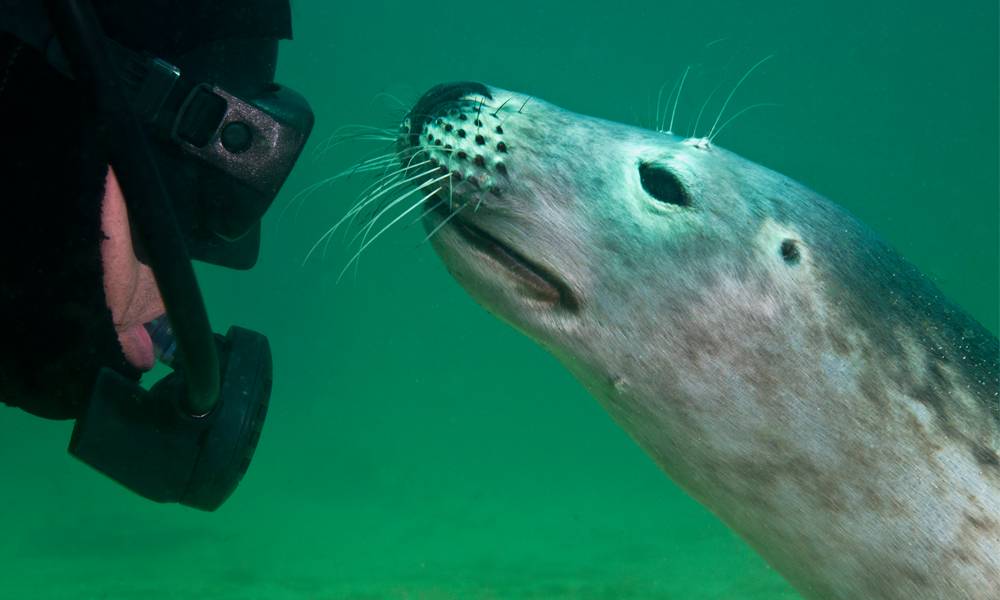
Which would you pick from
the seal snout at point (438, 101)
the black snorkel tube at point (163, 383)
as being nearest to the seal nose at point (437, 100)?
the seal snout at point (438, 101)

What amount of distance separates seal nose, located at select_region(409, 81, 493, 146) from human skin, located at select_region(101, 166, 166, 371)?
0.87 metres

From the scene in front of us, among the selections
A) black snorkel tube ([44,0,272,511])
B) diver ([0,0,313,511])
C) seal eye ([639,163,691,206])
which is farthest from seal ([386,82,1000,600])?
black snorkel tube ([44,0,272,511])

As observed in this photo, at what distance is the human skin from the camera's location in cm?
103

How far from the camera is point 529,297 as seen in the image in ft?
5.28

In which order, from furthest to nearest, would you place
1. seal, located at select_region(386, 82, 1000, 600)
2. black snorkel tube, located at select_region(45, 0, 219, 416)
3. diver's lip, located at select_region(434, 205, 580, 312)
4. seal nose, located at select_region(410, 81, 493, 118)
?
seal nose, located at select_region(410, 81, 493, 118) → diver's lip, located at select_region(434, 205, 580, 312) → seal, located at select_region(386, 82, 1000, 600) → black snorkel tube, located at select_region(45, 0, 219, 416)

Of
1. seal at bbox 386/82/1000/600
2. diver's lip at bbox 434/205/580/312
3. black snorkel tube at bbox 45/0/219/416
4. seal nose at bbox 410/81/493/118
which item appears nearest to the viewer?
black snorkel tube at bbox 45/0/219/416

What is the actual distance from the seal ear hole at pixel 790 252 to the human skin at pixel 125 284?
62.5 inches

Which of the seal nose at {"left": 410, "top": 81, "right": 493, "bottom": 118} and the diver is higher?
the seal nose at {"left": 410, "top": 81, "right": 493, "bottom": 118}

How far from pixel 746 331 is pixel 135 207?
4.75ft

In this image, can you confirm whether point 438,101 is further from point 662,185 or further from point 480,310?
point 480,310

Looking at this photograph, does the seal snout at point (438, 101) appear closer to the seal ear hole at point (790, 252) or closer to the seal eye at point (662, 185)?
the seal eye at point (662, 185)

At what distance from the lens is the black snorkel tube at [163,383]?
811 millimetres

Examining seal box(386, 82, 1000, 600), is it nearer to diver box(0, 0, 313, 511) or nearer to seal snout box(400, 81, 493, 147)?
seal snout box(400, 81, 493, 147)

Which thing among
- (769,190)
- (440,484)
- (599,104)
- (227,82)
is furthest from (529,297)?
(599,104)
